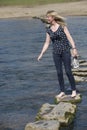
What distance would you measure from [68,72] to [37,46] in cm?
1407

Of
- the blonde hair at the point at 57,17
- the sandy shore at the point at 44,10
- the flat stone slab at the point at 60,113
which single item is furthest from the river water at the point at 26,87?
the sandy shore at the point at 44,10

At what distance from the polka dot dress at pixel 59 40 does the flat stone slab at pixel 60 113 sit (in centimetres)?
150

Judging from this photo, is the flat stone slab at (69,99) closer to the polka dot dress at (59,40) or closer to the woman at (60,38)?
the woman at (60,38)

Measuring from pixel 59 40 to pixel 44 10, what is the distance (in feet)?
152

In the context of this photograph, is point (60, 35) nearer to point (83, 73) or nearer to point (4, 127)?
point (4, 127)

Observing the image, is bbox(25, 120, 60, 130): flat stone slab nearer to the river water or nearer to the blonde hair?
the river water

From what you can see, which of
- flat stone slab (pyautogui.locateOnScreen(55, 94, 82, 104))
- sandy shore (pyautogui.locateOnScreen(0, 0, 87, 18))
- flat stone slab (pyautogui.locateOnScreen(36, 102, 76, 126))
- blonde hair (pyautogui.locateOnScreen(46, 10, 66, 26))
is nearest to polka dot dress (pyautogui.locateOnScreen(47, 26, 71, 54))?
blonde hair (pyautogui.locateOnScreen(46, 10, 66, 26))

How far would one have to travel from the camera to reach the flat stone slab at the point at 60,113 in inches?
411

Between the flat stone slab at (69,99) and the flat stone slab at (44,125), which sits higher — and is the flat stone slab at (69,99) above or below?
below

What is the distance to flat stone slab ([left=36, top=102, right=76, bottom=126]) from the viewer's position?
411 inches

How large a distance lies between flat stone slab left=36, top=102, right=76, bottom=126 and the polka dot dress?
1.50m

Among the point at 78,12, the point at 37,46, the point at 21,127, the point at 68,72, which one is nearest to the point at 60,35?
the point at 68,72

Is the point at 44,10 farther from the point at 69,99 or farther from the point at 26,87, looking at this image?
the point at 69,99

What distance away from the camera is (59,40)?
12.1 meters
